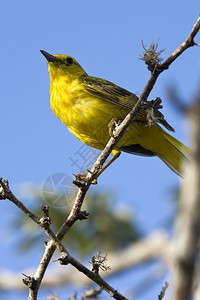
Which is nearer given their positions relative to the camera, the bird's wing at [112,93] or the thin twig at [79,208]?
the thin twig at [79,208]

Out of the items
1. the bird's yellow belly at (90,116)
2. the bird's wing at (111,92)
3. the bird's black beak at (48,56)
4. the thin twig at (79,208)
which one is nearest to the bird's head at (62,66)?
the bird's black beak at (48,56)

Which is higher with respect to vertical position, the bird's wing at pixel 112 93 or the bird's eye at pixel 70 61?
the bird's eye at pixel 70 61

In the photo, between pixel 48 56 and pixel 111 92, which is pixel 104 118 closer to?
pixel 111 92

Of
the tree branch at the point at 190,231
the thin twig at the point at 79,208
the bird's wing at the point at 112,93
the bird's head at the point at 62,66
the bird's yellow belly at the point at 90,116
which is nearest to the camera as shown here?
the tree branch at the point at 190,231

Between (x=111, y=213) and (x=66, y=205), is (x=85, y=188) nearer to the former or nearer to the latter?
(x=66, y=205)

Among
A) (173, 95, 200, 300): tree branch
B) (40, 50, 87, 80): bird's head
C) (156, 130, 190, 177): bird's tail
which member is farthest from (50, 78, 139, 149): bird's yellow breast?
(173, 95, 200, 300): tree branch

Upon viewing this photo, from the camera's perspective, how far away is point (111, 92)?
6309mm

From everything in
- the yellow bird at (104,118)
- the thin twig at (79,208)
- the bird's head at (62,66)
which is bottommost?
the thin twig at (79,208)

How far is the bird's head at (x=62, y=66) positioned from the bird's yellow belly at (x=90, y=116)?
0.70 metres

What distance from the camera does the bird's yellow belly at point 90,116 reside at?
5.87 meters

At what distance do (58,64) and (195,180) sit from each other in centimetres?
A: 637

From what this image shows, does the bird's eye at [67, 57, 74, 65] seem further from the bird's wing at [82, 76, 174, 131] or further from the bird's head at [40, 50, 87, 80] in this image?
the bird's wing at [82, 76, 174, 131]

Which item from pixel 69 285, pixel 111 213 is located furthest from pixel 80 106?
pixel 111 213

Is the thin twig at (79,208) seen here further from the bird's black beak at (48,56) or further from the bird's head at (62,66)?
the bird's black beak at (48,56)
